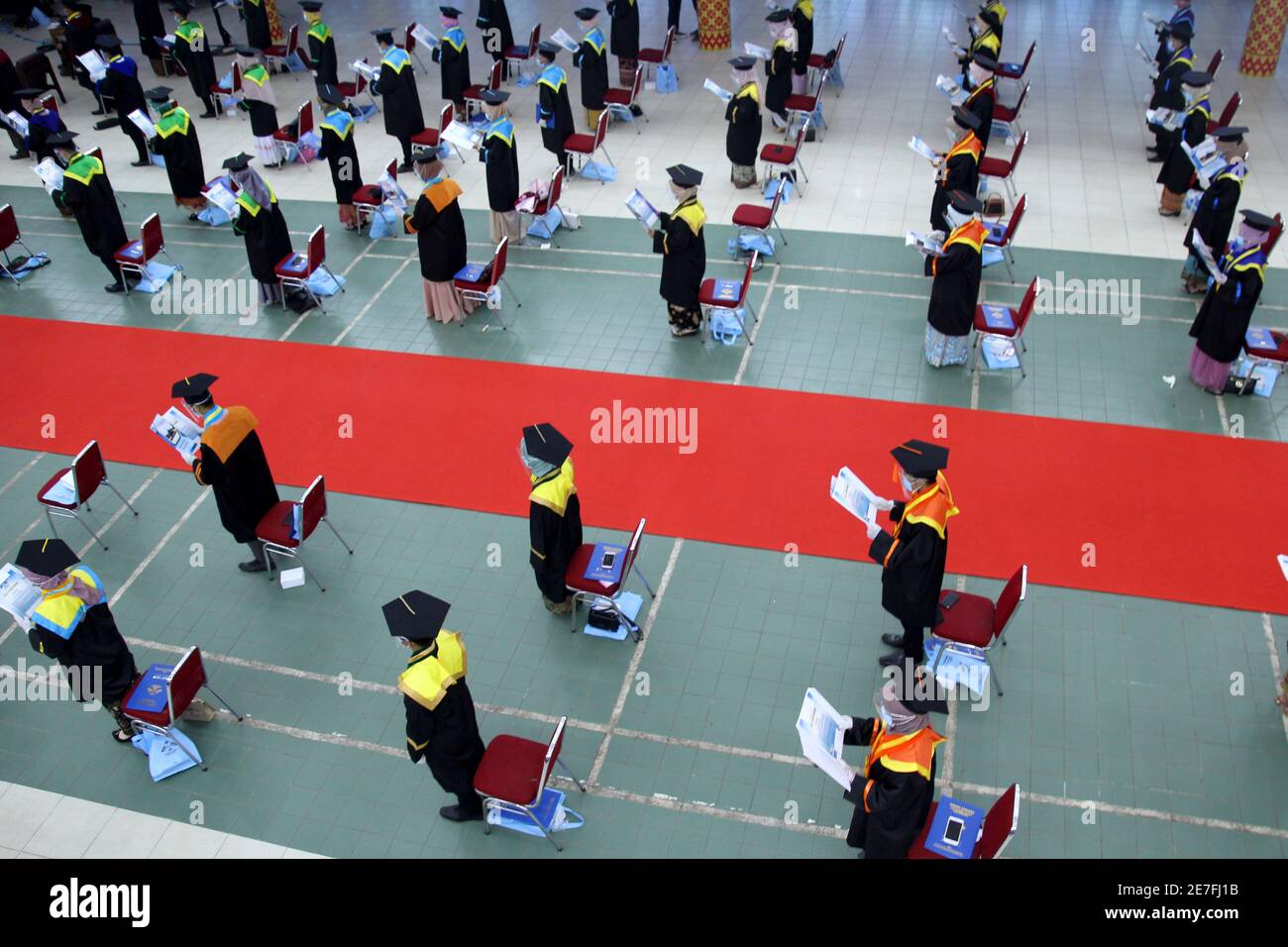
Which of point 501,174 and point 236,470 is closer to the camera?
point 236,470

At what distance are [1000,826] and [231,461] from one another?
24.7 feet

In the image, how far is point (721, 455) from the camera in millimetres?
12055

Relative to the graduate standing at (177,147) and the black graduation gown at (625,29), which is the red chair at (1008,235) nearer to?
the black graduation gown at (625,29)

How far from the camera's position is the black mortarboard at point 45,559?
8371 mm

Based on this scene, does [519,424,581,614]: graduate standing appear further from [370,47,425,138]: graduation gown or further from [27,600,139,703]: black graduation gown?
[370,47,425,138]: graduation gown

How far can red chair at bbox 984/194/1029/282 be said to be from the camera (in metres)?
13.9

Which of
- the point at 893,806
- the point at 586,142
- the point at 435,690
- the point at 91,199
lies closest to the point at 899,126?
the point at 586,142

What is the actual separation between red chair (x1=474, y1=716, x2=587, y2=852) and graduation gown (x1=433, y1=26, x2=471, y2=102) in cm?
1503

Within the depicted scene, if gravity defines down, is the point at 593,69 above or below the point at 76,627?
above

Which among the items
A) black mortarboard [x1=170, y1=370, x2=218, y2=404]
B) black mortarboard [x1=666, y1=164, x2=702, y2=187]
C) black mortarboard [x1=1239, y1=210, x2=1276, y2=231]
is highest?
black mortarboard [x1=1239, y1=210, x2=1276, y2=231]

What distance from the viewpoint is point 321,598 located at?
35.2ft

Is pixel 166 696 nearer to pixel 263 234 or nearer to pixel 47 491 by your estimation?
pixel 47 491

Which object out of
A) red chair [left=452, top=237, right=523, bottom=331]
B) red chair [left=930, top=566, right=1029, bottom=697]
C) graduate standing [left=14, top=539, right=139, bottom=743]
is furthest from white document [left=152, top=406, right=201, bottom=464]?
red chair [left=930, top=566, right=1029, bottom=697]

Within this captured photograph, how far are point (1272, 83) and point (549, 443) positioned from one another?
19050 millimetres
